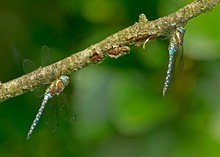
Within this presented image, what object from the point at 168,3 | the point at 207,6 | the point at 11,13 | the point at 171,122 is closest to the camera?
the point at 207,6

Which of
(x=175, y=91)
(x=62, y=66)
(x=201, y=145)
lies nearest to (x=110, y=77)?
(x=175, y=91)

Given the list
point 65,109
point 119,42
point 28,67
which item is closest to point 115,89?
point 65,109

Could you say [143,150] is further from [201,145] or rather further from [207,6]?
[207,6]

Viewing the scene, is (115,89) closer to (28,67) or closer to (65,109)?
(65,109)

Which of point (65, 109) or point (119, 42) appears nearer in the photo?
point (119, 42)

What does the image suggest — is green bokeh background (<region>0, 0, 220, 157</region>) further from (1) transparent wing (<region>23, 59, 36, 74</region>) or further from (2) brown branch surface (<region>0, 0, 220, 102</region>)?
(2) brown branch surface (<region>0, 0, 220, 102</region>)

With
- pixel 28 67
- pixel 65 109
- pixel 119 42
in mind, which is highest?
pixel 28 67
